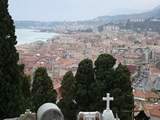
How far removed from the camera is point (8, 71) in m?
13.6

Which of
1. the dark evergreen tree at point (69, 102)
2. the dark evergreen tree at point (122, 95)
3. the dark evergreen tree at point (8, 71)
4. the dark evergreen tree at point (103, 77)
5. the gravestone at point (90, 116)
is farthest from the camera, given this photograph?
the dark evergreen tree at point (69, 102)

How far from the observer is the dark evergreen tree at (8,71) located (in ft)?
43.3

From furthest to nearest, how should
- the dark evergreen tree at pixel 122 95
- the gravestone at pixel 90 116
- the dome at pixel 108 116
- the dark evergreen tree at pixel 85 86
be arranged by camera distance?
1. the dark evergreen tree at pixel 85 86
2. the dark evergreen tree at pixel 122 95
3. the gravestone at pixel 90 116
4. the dome at pixel 108 116

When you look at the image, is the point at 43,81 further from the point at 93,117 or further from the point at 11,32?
the point at 93,117

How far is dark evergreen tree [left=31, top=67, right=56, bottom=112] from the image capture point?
55.4 feet

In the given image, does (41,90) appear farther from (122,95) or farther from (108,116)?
(108,116)

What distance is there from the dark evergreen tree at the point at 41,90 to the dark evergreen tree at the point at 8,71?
10.4 feet

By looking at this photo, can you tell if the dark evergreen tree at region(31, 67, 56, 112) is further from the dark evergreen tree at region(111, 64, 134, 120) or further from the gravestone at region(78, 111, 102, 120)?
the gravestone at region(78, 111, 102, 120)

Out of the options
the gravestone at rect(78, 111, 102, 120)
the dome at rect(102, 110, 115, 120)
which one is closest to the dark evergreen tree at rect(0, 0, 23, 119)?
the gravestone at rect(78, 111, 102, 120)

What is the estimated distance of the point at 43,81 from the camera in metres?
17.4

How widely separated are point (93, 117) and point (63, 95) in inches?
235

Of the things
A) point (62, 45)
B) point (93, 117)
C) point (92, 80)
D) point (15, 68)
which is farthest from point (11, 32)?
point (62, 45)

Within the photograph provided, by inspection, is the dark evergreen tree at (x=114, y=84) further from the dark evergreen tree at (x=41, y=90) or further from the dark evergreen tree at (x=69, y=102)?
the dark evergreen tree at (x=41, y=90)

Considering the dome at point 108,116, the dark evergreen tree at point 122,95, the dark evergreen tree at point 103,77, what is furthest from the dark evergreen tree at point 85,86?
the dome at point 108,116
